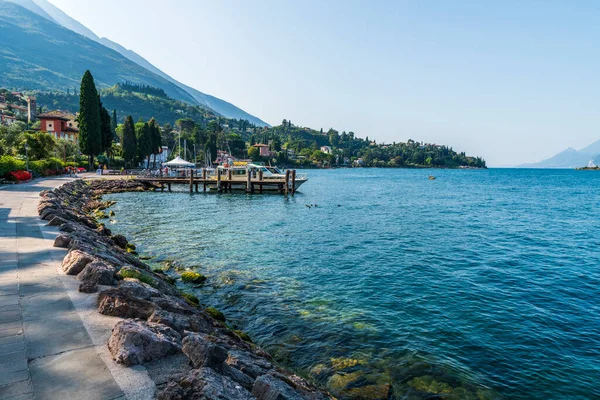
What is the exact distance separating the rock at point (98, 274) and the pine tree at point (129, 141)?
7265cm

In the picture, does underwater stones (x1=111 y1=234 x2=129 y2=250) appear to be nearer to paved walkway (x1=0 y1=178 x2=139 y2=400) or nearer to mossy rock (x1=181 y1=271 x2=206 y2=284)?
mossy rock (x1=181 y1=271 x2=206 y2=284)

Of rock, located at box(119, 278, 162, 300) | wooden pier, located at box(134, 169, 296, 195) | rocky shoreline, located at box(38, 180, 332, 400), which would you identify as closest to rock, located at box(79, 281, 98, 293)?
rocky shoreline, located at box(38, 180, 332, 400)

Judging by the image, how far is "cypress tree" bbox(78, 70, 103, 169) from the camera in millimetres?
57656

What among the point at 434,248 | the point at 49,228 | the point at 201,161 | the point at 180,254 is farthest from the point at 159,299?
the point at 201,161

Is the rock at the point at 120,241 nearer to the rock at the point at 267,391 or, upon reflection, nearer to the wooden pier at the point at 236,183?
the rock at the point at 267,391

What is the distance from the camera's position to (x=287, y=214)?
3647cm

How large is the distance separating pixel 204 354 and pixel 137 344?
1097mm

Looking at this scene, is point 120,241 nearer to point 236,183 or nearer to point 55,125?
point 236,183

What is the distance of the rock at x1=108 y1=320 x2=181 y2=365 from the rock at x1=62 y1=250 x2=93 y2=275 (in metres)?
4.53

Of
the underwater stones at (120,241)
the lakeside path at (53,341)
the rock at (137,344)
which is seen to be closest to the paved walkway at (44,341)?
the lakeside path at (53,341)

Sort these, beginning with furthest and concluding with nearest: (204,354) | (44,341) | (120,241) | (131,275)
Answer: (120,241) → (131,275) → (44,341) → (204,354)

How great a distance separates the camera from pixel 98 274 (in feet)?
27.9

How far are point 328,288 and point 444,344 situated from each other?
545 centimetres

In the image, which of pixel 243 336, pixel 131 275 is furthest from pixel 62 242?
pixel 243 336
